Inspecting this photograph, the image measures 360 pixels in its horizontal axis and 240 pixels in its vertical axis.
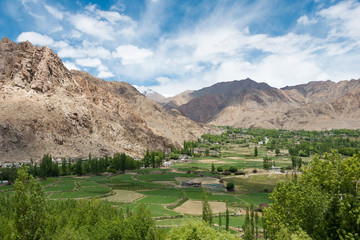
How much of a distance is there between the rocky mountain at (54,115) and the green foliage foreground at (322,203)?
360ft

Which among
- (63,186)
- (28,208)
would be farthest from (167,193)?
(28,208)

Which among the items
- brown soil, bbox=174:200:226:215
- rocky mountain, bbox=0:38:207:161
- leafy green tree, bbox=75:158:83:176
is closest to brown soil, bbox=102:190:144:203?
brown soil, bbox=174:200:226:215

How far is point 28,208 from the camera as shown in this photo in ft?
77.0

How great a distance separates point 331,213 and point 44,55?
17262 centimetres

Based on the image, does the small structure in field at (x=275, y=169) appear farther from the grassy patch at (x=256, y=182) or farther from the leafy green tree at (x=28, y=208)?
the leafy green tree at (x=28, y=208)

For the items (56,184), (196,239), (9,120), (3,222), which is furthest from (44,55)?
(196,239)

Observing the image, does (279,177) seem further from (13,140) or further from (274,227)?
(13,140)

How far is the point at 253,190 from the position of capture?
285ft

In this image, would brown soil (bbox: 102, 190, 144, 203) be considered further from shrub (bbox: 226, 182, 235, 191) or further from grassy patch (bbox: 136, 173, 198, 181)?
shrub (bbox: 226, 182, 235, 191)

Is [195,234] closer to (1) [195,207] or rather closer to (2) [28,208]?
(2) [28,208]

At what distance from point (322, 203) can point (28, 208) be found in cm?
2527

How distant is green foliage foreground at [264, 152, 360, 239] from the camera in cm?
1559

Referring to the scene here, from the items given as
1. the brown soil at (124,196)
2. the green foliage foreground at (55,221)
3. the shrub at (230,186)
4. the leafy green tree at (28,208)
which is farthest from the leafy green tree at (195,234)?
the shrub at (230,186)

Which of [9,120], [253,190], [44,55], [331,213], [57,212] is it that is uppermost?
[44,55]
